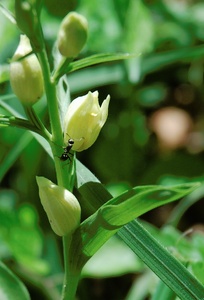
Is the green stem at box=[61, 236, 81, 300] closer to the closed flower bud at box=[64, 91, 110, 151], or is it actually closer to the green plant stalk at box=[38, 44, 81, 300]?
the green plant stalk at box=[38, 44, 81, 300]

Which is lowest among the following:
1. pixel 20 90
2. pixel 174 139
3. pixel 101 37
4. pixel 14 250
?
pixel 174 139

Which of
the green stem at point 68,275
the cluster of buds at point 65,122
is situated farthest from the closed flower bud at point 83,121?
the green stem at point 68,275

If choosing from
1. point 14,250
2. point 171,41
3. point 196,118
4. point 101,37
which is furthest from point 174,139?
point 14,250

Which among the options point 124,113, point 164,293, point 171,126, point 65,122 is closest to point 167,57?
point 124,113

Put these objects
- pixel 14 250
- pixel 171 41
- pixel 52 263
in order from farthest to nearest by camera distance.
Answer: pixel 171 41
pixel 52 263
pixel 14 250

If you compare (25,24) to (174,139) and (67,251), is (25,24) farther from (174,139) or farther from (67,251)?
(174,139)
